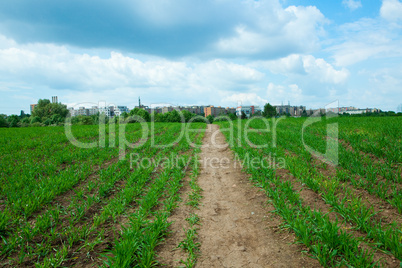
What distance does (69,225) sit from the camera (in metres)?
4.20

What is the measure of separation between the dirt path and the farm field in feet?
0.07

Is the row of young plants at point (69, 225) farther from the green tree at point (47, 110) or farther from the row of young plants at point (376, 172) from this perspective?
the green tree at point (47, 110)

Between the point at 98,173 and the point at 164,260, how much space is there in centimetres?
510

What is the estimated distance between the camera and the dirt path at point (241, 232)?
10.8ft

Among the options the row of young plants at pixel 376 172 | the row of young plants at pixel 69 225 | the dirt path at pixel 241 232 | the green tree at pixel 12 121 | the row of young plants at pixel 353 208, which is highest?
the green tree at pixel 12 121

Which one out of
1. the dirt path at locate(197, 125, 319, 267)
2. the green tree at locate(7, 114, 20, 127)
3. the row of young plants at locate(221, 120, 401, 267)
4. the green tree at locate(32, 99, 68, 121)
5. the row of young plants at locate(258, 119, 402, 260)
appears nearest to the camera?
the row of young plants at locate(221, 120, 401, 267)

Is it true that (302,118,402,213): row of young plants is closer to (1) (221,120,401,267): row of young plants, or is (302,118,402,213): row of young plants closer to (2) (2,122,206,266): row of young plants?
(1) (221,120,401,267): row of young plants

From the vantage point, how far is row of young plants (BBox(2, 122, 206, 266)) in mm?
3371

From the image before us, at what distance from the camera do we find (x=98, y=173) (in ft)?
24.3

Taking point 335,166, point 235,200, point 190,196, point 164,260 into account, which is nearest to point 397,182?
point 335,166

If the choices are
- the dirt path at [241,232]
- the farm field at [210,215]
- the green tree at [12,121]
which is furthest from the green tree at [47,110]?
the dirt path at [241,232]

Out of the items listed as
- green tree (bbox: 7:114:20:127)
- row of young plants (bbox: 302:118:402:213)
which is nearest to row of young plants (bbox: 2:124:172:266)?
row of young plants (bbox: 302:118:402:213)

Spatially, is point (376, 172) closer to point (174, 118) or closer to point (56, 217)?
point (56, 217)

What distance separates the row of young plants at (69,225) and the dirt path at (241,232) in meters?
1.85
